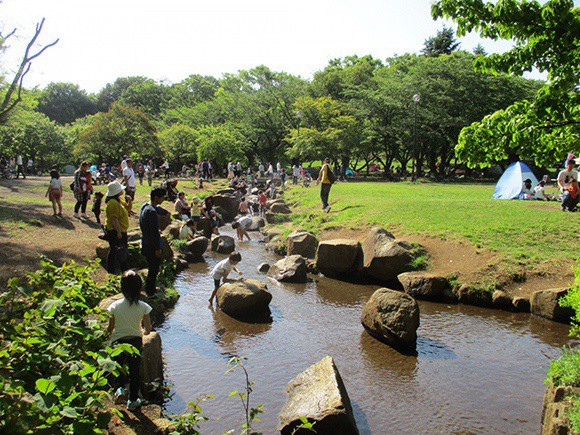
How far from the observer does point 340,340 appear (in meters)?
8.91

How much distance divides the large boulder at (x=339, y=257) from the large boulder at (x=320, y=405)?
7191mm

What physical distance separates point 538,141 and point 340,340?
16.0 feet

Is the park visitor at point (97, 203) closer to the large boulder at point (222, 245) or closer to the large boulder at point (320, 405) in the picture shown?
the large boulder at point (222, 245)

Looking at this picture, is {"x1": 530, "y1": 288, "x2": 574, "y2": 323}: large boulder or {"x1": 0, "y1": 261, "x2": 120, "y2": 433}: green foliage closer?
{"x1": 0, "y1": 261, "x2": 120, "y2": 433}: green foliage

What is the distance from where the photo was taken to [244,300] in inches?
394

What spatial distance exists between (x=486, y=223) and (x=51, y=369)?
A: 1360 centimetres

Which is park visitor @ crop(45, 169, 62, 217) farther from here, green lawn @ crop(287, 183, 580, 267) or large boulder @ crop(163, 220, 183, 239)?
green lawn @ crop(287, 183, 580, 267)

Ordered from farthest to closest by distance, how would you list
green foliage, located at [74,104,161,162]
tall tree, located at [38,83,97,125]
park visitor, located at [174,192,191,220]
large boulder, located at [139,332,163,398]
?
tall tree, located at [38,83,97,125] < green foliage, located at [74,104,161,162] < park visitor, located at [174,192,191,220] < large boulder, located at [139,332,163,398]

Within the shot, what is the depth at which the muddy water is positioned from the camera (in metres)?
6.32

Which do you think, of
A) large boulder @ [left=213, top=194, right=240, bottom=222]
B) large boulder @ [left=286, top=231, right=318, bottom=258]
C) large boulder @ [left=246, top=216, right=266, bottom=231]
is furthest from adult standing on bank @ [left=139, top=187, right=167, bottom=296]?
large boulder @ [left=213, top=194, right=240, bottom=222]

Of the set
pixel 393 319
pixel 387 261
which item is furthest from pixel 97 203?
pixel 393 319

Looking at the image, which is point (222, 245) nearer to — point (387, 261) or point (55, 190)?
point (55, 190)

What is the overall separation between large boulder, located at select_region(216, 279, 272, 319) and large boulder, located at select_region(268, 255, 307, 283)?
2666 mm

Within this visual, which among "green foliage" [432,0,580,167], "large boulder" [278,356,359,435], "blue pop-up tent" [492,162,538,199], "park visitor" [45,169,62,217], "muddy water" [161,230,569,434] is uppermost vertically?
"green foliage" [432,0,580,167]
